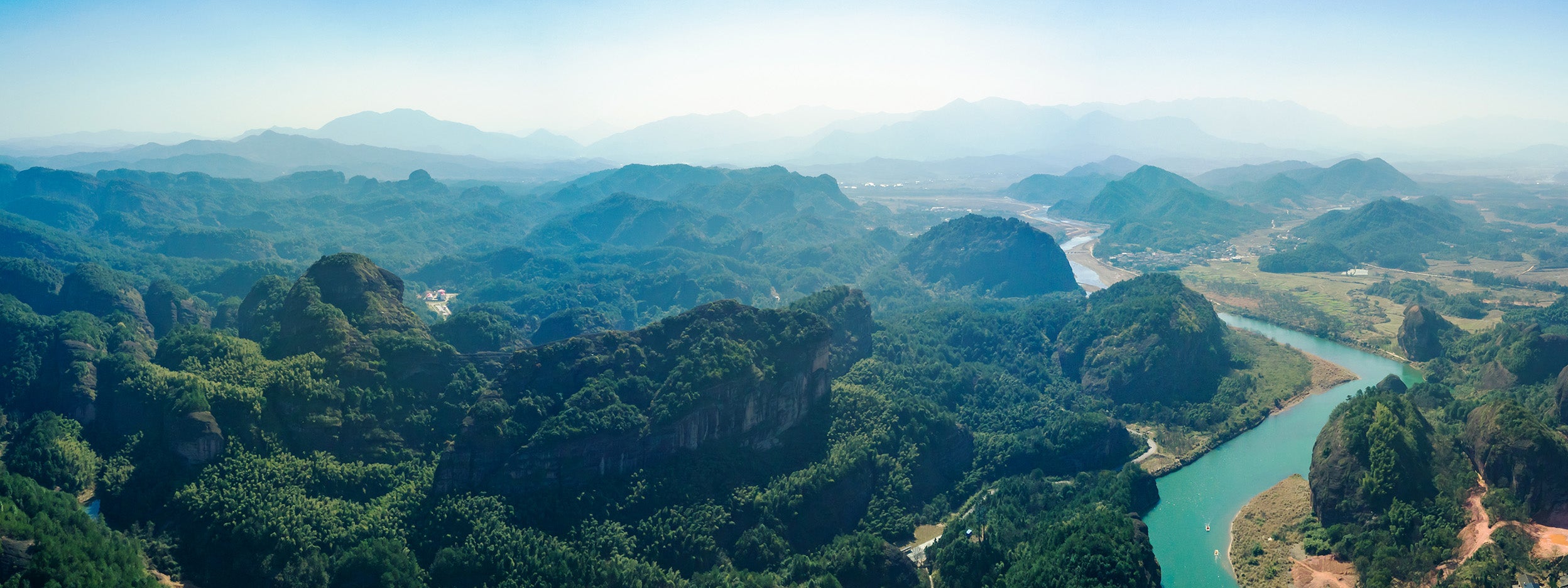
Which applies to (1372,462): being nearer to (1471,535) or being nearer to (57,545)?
(1471,535)

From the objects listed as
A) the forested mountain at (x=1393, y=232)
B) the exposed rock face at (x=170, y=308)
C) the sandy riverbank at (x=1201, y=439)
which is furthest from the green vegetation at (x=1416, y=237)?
the exposed rock face at (x=170, y=308)

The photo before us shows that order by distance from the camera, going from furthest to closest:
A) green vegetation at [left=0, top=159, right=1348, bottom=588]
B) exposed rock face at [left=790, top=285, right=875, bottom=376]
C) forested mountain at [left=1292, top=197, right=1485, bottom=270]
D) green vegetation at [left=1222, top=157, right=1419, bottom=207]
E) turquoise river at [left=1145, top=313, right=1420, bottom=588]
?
green vegetation at [left=1222, top=157, right=1419, bottom=207] → forested mountain at [left=1292, top=197, right=1485, bottom=270] → exposed rock face at [left=790, top=285, right=875, bottom=376] → turquoise river at [left=1145, top=313, right=1420, bottom=588] → green vegetation at [left=0, top=159, right=1348, bottom=588]

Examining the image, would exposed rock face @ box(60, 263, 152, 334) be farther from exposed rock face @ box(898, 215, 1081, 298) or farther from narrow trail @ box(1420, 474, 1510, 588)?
narrow trail @ box(1420, 474, 1510, 588)

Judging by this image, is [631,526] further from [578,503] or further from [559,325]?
[559,325]

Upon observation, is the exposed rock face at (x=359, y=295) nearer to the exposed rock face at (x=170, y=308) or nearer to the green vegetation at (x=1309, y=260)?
the exposed rock face at (x=170, y=308)

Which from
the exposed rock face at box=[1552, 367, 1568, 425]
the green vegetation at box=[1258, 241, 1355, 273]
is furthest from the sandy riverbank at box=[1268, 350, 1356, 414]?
the green vegetation at box=[1258, 241, 1355, 273]
